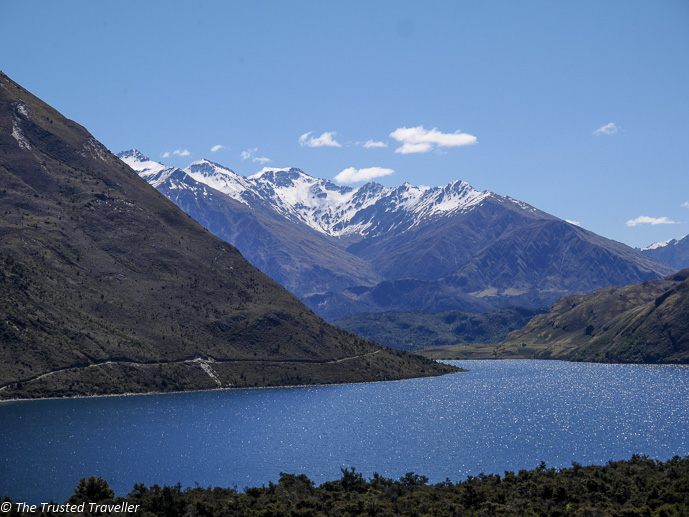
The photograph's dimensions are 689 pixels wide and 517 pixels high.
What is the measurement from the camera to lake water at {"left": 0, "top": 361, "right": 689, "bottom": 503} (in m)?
112

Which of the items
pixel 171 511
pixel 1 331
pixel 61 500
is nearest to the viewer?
pixel 171 511

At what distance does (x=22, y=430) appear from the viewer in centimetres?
14112

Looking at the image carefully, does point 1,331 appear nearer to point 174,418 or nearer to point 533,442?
point 174,418

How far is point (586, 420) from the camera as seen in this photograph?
174500 millimetres

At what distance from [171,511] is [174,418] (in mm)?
95853

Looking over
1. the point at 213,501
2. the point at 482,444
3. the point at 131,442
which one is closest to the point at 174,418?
the point at 131,442

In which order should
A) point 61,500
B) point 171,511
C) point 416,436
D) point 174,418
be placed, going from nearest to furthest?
point 171,511 < point 61,500 < point 416,436 < point 174,418

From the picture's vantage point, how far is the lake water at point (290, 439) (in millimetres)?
112312

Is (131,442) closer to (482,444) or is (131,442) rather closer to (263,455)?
(263,455)

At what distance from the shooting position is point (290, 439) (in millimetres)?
145125

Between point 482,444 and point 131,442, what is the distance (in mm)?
71542

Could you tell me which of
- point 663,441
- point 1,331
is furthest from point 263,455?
point 1,331

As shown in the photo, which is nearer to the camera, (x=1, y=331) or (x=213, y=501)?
(x=213, y=501)

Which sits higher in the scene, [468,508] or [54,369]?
[54,369]
